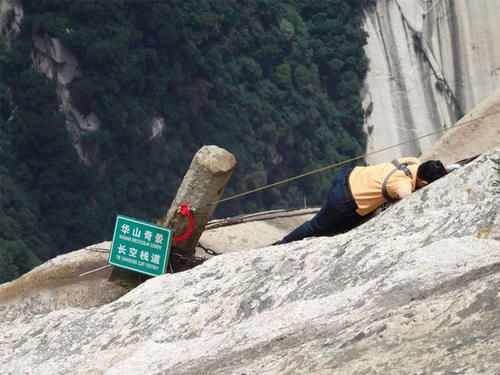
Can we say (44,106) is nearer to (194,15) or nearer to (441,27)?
(194,15)

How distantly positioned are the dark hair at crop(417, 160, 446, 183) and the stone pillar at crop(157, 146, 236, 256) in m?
2.92

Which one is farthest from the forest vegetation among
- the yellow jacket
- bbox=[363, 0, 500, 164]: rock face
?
the yellow jacket

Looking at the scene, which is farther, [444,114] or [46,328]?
[444,114]

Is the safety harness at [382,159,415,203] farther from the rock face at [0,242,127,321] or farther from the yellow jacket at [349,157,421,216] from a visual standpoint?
the rock face at [0,242,127,321]

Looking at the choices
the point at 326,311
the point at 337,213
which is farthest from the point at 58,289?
the point at 326,311

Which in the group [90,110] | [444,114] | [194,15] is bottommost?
[444,114]

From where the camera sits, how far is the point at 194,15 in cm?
6638

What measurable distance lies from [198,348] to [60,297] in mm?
4421

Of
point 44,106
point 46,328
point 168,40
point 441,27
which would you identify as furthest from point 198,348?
point 441,27

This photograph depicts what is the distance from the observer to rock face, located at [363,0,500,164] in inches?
2469

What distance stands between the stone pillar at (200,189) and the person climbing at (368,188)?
7.12ft

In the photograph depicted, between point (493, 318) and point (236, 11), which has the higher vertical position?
point (236, 11)

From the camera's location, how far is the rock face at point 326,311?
3830 millimetres

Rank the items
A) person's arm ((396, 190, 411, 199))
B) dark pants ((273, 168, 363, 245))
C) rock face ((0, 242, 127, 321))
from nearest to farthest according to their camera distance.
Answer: person's arm ((396, 190, 411, 199)) < dark pants ((273, 168, 363, 245)) < rock face ((0, 242, 127, 321))
